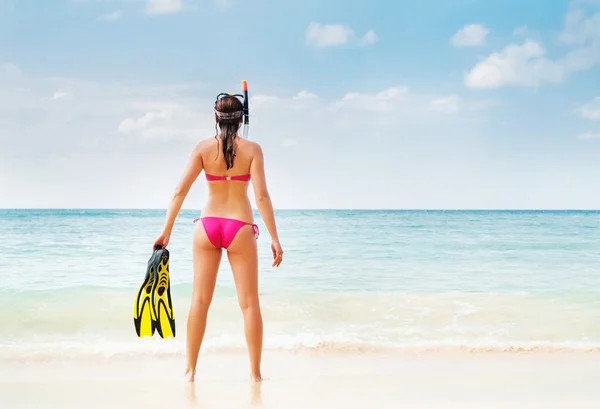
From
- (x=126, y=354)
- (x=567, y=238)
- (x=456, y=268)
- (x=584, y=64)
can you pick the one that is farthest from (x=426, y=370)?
(x=584, y=64)

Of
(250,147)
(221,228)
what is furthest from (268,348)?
(250,147)

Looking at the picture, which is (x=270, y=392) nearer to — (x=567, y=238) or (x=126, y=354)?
(x=126, y=354)

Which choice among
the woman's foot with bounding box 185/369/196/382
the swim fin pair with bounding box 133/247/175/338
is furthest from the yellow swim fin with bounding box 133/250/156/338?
the woman's foot with bounding box 185/369/196/382

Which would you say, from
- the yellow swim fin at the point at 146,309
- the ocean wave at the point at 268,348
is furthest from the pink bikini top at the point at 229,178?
the ocean wave at the point at 268,348

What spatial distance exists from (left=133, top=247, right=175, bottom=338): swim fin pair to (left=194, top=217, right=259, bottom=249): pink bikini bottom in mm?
275

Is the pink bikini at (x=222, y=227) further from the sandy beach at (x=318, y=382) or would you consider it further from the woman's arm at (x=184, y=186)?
the sandy beach at (x=318, y=382)

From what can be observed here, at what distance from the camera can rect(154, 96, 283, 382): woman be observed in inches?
134

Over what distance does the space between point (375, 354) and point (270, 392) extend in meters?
1.53

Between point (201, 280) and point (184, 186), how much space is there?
523 millimetres

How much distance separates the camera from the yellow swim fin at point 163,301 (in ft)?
11.5

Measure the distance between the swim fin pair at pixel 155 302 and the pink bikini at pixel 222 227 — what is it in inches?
10.9

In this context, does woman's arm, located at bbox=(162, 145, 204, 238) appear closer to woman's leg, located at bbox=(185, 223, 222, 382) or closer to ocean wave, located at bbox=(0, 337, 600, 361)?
woman's leg, located at bbox=(185, 223, 222, 382)

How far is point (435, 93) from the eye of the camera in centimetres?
2883

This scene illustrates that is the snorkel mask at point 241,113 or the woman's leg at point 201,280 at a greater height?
the snorkel mask at point 241,113
